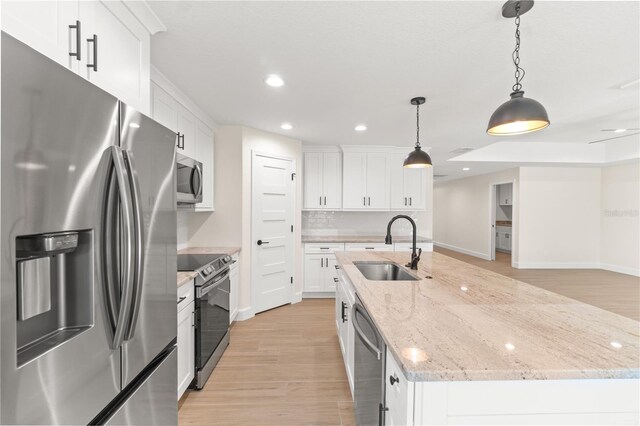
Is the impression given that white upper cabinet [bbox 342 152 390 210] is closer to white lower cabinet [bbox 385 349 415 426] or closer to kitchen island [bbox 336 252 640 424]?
kitchen island [bbox 336 252 640 424]

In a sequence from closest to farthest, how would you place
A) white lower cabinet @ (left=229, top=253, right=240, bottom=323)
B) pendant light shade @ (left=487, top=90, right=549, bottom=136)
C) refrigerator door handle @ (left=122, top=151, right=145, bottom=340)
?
refrigerator door handle @ (left=122, top=151, right=145, bottom=340)
pendant light shade @ (left=487, top=90, right=549, bottom=136)
white lower cabinet @ (left=229, top=253, right=240, bottom=323)

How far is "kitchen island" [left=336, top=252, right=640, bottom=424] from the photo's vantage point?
83 centimetres

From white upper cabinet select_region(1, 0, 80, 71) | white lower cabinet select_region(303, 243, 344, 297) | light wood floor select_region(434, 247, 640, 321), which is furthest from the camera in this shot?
white lower cabinet select_region(303, 243, 344, 297)

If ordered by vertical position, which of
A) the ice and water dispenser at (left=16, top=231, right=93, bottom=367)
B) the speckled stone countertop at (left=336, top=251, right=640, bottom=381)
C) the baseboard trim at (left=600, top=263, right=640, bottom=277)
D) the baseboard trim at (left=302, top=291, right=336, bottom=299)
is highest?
the ice and water dispenser at (left=16, top=231, right=93, bottom=367)

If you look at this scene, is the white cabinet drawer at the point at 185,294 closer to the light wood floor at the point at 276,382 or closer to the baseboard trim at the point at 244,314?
the light wood floor at the point at 276,382

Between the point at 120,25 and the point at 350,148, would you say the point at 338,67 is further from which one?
the point at 350,148

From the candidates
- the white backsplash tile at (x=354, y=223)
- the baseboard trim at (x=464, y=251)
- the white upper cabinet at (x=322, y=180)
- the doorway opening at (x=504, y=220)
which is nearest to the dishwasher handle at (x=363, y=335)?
the white upper cabinet at (x=322, y=180)

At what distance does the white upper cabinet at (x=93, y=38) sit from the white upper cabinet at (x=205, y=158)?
5.18ft

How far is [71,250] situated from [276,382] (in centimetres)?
205

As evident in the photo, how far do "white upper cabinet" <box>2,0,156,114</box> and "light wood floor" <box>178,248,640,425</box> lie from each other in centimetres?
212

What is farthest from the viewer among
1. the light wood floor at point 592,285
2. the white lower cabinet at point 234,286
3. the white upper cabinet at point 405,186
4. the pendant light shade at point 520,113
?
the white upper cabinet at point 405,186

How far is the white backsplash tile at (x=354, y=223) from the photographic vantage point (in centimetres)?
521

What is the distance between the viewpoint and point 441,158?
584cm

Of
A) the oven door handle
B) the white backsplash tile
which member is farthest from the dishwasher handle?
the white backsplash tile
